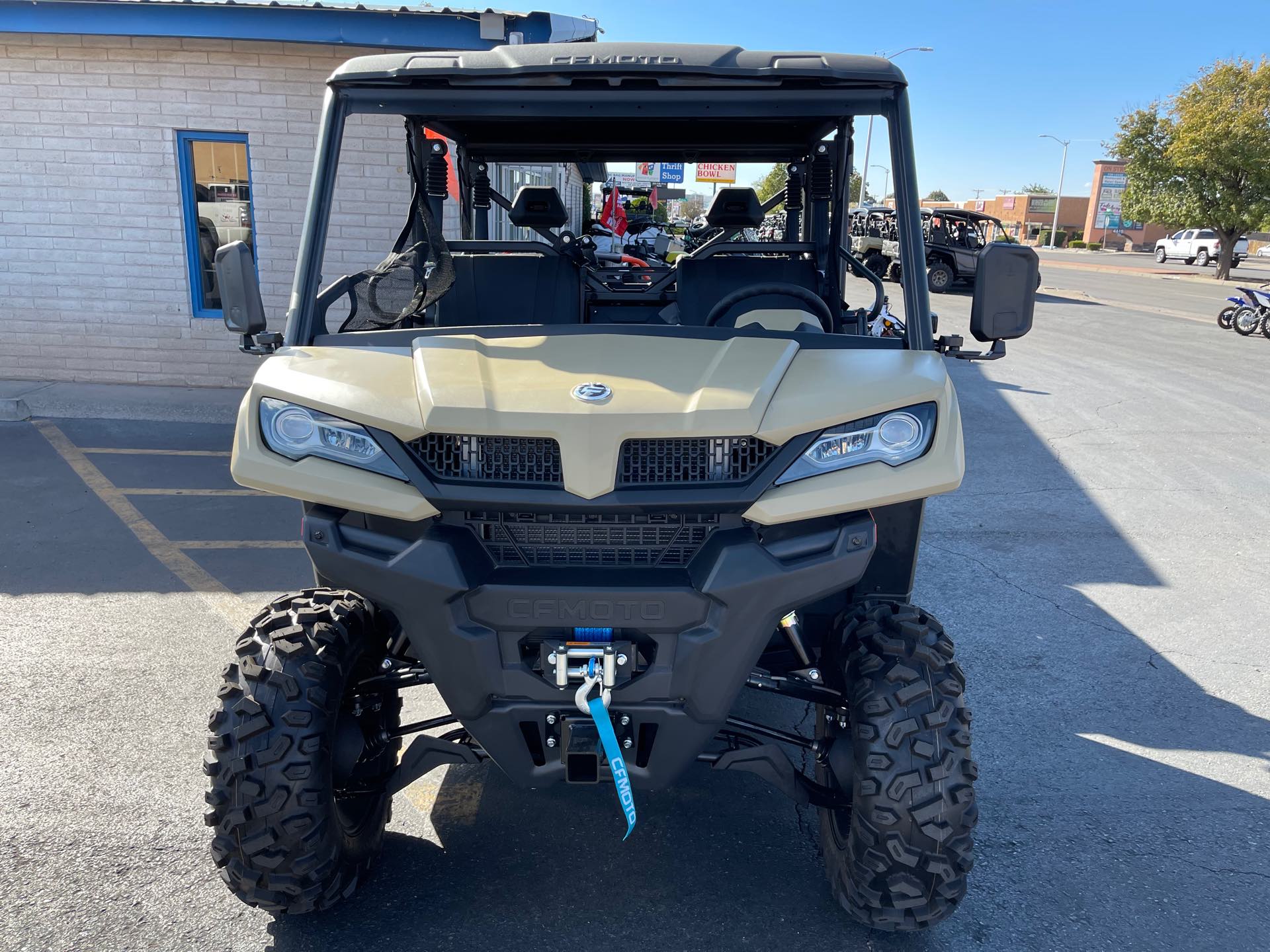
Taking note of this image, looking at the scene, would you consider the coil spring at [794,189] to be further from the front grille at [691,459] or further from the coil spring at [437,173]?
the front grille at [691,459]

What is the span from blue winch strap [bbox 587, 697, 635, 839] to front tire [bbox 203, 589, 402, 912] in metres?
0.79

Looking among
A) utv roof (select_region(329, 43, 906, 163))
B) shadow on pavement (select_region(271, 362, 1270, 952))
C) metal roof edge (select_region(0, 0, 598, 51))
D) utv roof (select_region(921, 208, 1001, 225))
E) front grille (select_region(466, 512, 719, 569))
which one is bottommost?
shadow on pavement (select_region(271, 362, 1270, 952))

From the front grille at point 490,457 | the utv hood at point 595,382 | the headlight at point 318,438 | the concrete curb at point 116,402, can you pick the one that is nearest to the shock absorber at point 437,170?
the utv hood at point 595,382

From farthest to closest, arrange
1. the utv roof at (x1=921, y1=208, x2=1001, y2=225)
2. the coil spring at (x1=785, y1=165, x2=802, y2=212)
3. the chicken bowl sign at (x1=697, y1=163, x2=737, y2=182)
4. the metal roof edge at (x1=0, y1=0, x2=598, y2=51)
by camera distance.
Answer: the utv roof at (x1=921, y1=208, x2=1001, y2=225) → the chicken bowl sign at (x1=697, y1=163, x2=737, y2=182) → the metal roof edge at (x1=0, y1=0, x2=598, y2=51) → the coil spring at (x1=785, y1=165, x2=802, y2=212)

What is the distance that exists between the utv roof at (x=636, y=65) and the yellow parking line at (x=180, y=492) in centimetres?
446

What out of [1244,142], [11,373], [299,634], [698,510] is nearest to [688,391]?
[698,510]

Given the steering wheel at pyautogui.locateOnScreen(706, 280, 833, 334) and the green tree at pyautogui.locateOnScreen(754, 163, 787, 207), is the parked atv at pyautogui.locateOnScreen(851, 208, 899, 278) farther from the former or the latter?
the steering wheel at pyautogui.locateOnScreen(706, 280, 833, 334)

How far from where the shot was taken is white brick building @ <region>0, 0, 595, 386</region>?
9148 mm

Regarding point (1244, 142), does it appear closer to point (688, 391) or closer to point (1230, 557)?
point (1230, 557)

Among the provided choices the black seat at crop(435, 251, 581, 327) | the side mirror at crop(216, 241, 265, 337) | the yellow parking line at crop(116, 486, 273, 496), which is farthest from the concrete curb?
the side mirror at crop(216, 241, 265, 337)

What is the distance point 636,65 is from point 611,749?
192 centimetres

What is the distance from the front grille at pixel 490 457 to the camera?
2.40m

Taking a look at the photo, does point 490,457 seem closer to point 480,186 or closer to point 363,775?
point 363,775

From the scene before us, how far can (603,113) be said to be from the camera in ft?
10.0
